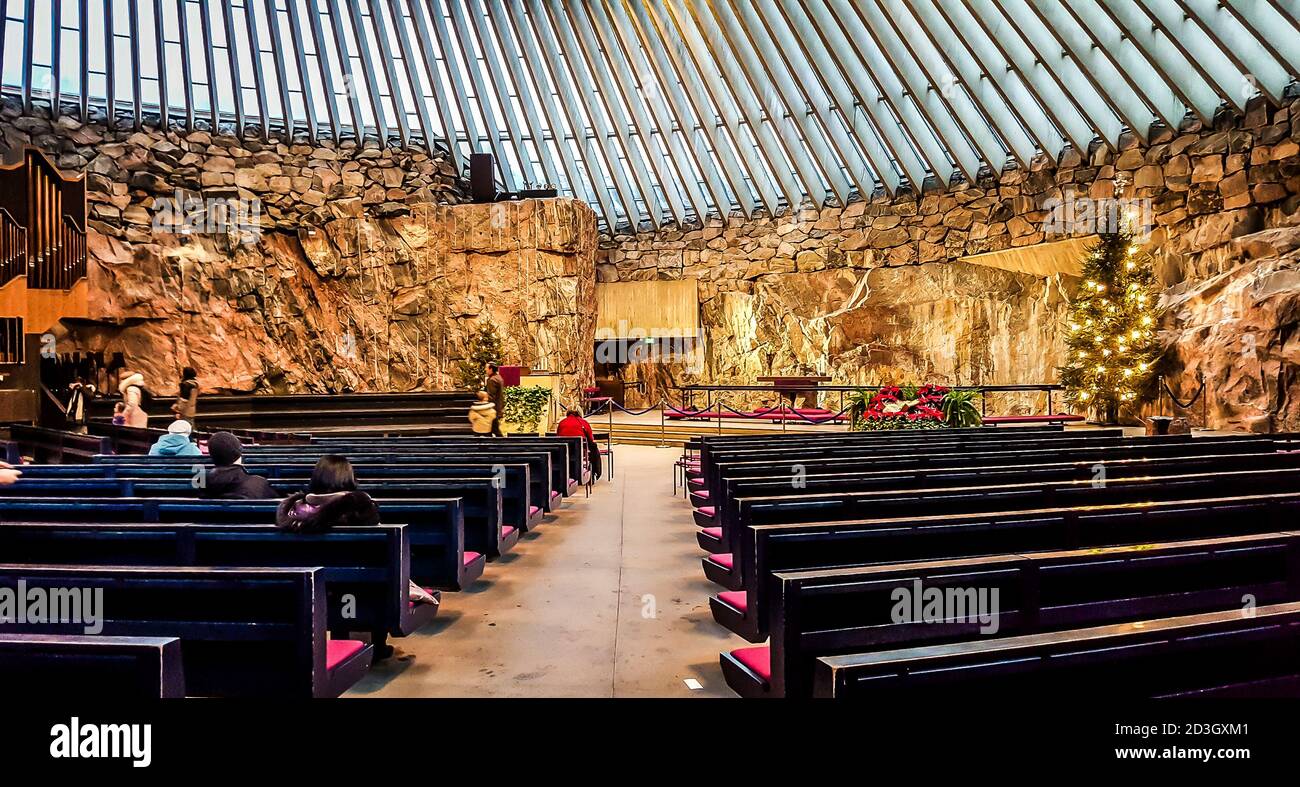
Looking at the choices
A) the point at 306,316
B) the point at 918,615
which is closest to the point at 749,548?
the point at 918,615

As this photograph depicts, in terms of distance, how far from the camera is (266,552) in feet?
9.98

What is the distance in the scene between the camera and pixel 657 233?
65.7 ft

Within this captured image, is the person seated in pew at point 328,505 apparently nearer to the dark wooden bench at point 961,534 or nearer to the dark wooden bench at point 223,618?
the dark wooden bench at point 223,618

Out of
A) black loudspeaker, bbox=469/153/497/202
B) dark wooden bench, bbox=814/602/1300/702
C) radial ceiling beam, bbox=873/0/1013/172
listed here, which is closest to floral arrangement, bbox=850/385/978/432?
radial ceiling beam, bbox=873/0/1013/172

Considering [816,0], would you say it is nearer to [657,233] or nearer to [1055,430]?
[657,233]

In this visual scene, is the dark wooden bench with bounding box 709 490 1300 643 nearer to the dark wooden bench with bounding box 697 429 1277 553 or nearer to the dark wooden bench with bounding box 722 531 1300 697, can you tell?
the dark wooden bench with bounding box 722 531 1300 697

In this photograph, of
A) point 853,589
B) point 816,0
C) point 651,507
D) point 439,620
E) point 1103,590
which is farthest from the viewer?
point 816,0

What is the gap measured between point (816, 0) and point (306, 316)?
1304cm

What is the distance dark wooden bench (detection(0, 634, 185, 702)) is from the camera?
58.1 inches

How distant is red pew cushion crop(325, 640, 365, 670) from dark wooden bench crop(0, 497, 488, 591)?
102 cm

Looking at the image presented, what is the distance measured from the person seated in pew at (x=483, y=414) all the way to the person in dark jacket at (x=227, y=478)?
281 inches

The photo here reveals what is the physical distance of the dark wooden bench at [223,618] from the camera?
2238 millimetres

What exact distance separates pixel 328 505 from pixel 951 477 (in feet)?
10.9

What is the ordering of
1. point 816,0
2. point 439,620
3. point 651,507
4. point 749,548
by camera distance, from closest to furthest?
point 749,548 → point 439,620 → point 651,507 → point 816,0
